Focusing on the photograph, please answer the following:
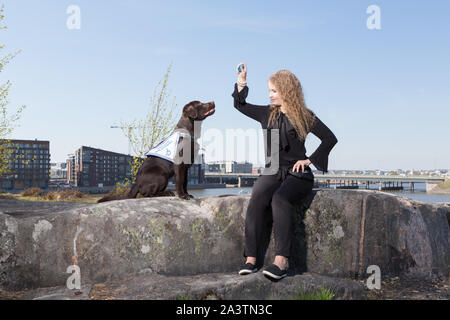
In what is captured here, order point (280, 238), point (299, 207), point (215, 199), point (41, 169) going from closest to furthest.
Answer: point (280, 238) < point (299, 207) < point (215, 199) < point (41, 169)

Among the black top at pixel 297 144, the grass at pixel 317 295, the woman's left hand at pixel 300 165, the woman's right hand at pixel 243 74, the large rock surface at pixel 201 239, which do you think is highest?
the woman's right hand at pixel 243 74

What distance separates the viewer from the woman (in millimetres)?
3916

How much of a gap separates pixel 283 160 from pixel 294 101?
0.70 metres

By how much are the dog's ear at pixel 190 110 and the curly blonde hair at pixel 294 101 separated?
1717 mm

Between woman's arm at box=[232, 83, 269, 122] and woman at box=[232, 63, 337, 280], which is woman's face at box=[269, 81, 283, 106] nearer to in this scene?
woman at box=[232, 63, 337, 280]

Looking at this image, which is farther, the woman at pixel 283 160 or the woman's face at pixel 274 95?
the woman's face at pixel 274 95

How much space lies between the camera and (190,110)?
5.81 meters

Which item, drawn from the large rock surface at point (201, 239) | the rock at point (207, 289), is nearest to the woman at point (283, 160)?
the rock at point (207, 289)

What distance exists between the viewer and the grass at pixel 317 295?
11.6 ft

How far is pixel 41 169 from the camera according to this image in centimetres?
11088

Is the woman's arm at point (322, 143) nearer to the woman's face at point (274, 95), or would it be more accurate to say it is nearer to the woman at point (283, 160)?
the woman at point (283, 160)

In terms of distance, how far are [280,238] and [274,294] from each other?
1.84ft
